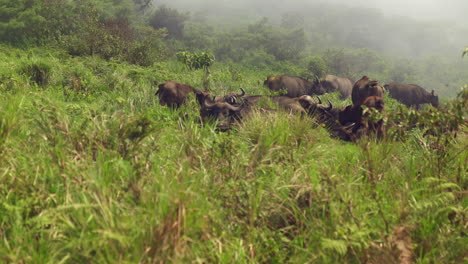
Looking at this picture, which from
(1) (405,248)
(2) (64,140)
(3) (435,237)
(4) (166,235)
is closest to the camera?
(4) (166,235)

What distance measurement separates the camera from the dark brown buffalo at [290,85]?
15.4 m

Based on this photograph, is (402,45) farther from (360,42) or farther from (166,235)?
(166,235)

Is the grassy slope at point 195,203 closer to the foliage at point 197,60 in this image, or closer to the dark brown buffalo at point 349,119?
the dark brown buffalo at point 349,119

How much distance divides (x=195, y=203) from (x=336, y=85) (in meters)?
17.0

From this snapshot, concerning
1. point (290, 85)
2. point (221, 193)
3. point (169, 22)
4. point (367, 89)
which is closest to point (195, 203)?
point (221, 193)

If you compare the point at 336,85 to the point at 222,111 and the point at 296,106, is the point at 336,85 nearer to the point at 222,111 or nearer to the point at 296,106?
the point at 296,106

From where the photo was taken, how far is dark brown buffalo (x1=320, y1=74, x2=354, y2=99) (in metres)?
17.9

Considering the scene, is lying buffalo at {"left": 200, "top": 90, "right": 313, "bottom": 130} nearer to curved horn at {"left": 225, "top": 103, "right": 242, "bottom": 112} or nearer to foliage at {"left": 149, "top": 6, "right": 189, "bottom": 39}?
curved horn at {"left": 225, "top": 103, "right": 242, "bottom": 112}

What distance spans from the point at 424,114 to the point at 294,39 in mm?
42702

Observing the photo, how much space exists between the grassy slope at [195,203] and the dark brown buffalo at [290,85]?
11.2 meters

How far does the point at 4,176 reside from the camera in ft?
9.91

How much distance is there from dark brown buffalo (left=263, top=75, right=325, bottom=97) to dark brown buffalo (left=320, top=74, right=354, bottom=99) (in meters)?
1.26

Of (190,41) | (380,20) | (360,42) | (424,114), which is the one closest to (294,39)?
(190,41)

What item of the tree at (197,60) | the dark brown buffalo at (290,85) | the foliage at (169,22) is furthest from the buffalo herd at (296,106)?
the foliage at (169,22)
